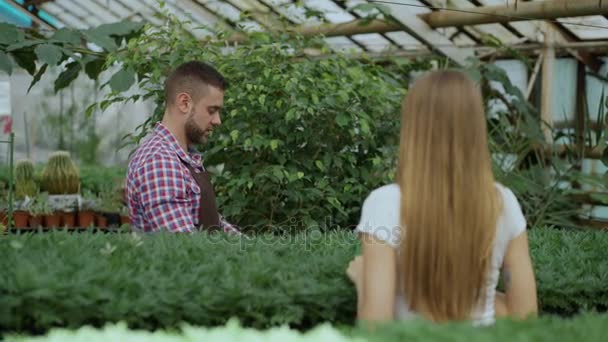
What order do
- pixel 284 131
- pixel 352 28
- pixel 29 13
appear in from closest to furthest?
pixel 284 131 → pixel 352 28 → pixel 29 13

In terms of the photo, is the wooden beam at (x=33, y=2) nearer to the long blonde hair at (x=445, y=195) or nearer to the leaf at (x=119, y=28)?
the leaf at (x=119, y=28)

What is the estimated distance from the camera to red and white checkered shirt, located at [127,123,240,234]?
3.30 m

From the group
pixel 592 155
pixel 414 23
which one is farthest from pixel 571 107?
pixel 414 23

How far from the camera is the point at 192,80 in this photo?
Answer: 3648mm

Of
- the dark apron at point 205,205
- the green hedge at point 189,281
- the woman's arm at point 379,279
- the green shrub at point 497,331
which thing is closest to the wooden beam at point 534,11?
the dark apron at point 205,205

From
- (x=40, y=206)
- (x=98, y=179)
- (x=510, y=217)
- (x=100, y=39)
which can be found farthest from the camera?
(x=98, y=179)

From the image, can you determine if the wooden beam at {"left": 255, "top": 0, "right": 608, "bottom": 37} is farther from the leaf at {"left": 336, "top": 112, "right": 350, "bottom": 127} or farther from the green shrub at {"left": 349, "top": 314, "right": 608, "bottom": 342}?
the green shrub at {"left": 349, "top": 314, "right": 608, "bottom": 342}

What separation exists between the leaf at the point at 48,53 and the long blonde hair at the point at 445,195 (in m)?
2.24

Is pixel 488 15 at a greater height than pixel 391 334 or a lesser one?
greater

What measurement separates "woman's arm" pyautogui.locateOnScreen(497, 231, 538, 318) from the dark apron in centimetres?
151

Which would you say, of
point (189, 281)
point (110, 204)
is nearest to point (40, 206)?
point (110, 204)

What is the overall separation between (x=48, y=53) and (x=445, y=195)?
7.96ft

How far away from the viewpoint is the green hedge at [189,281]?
228 cm

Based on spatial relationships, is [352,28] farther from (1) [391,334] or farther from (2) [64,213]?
(1) [391,334]
